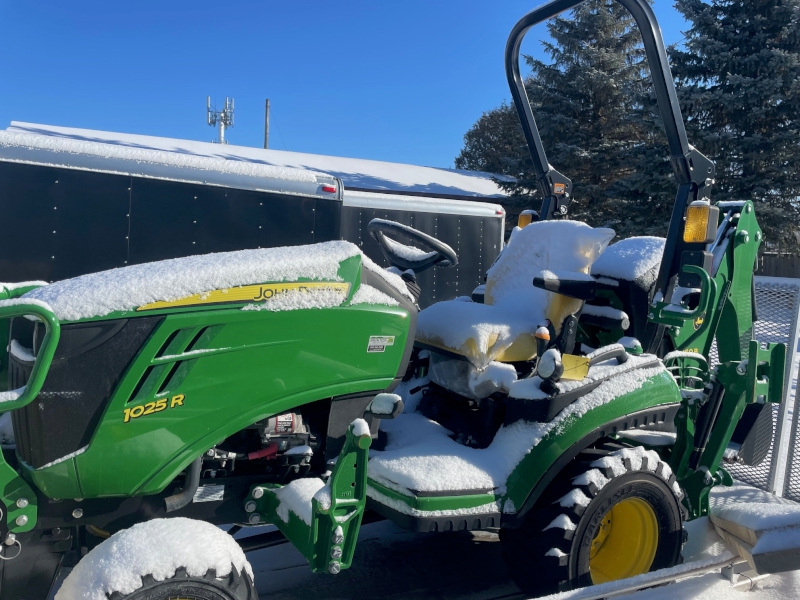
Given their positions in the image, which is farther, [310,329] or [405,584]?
[405,584]

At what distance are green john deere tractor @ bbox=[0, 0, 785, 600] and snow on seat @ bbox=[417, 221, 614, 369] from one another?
12mm

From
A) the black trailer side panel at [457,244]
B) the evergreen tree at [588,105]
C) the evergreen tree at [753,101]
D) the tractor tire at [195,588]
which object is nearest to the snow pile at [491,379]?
the tractor tire at [195,588]

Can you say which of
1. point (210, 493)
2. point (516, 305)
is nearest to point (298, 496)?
point (210, 493)

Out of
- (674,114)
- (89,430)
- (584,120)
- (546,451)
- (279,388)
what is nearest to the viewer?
(89,430)

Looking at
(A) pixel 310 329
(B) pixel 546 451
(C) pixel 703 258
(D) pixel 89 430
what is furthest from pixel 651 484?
(D) pixel 89 430

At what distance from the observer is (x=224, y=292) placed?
2.15 m

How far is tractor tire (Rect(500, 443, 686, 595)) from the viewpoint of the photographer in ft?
8.66

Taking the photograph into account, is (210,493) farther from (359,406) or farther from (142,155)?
(142,155)

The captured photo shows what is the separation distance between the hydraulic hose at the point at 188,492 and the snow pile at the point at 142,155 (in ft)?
12.2

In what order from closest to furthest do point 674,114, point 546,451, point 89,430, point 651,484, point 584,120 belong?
1. point 89,430
2. point 546,451
3. point 651,484
4. point 674,114
5. point 584,120

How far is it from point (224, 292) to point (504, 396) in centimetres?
138

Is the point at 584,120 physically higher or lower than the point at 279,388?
higher

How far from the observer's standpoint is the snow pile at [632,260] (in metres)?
3.55

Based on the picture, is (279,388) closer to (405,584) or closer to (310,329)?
(310,329)
